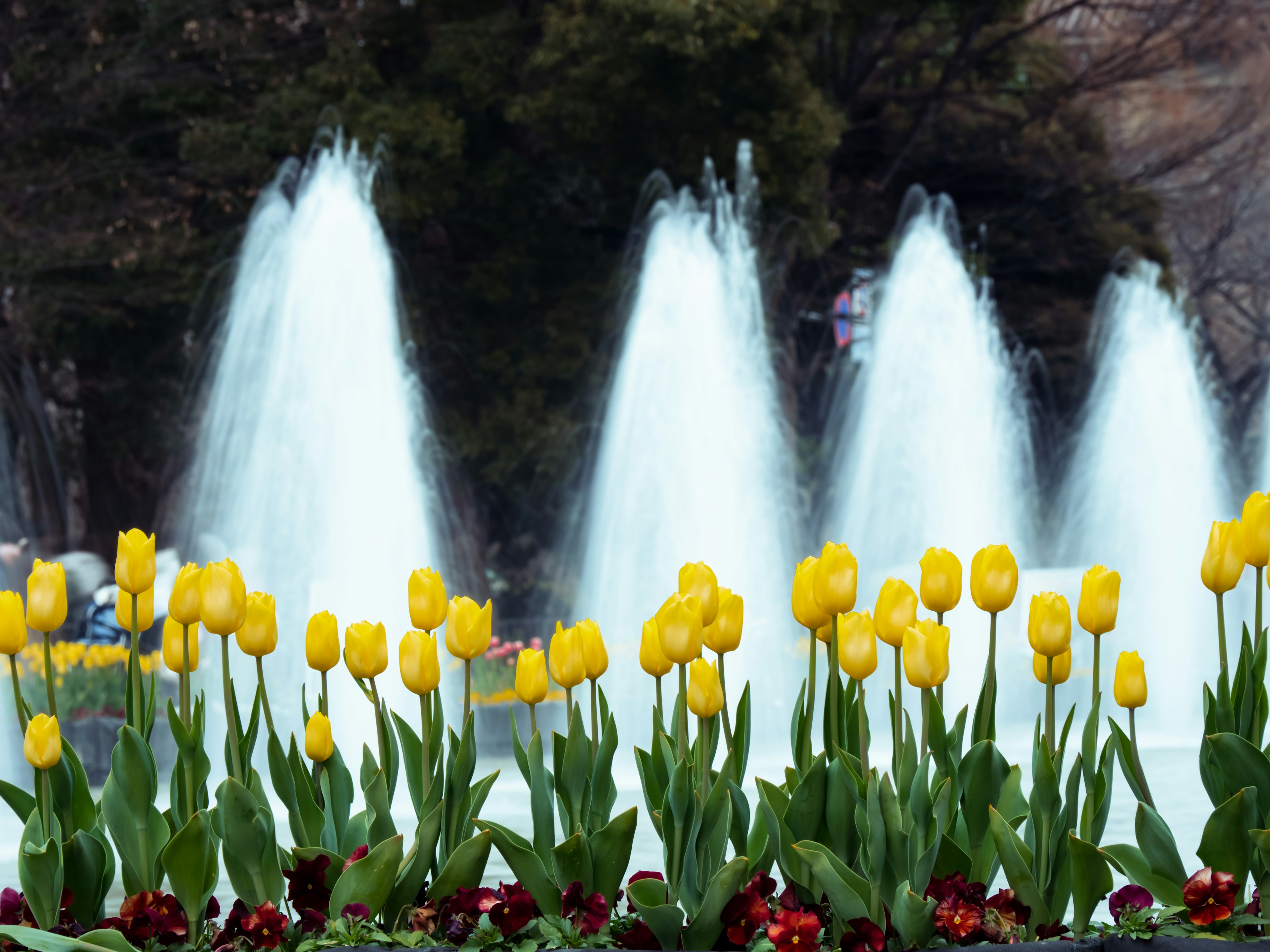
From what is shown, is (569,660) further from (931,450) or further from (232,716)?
(931,450)

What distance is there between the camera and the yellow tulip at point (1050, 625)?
6.38ft

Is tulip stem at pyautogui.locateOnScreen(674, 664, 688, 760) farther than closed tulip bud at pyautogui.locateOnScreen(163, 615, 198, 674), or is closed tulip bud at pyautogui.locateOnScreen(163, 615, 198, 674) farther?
closed tulip bud at pyautogui.locateOnScreen(163, 615, 198, 674)

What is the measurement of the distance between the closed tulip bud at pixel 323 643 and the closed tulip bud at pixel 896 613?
0.84m

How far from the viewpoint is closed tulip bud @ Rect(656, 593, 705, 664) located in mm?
1895

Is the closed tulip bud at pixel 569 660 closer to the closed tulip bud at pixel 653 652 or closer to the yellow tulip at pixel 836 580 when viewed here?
the closed tulip bud at pixel 653 652

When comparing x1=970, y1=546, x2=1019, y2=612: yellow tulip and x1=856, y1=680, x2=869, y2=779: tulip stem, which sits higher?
x1=970, y1=546, x2=1019, y2=612: yellow tulip

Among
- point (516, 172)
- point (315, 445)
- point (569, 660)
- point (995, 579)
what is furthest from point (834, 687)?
point (516, 172)

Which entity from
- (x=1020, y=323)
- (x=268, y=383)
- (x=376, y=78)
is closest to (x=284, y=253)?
(x=268, y=383)

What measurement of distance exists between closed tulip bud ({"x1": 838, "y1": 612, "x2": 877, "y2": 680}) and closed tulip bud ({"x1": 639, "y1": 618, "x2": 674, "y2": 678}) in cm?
26

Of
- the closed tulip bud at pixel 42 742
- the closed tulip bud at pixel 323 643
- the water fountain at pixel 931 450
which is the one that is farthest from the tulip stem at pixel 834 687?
the water fountain at pixel 931 450

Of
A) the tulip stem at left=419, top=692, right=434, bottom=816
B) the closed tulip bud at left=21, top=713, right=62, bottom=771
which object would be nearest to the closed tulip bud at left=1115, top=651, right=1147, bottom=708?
the tulip stem at left=419, top=692, right=434, bottom=816

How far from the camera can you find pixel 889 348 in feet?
37.8

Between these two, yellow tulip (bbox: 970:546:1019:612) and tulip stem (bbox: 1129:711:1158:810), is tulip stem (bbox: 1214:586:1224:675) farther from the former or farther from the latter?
yellow tulip (bbox: 970:546:1019:612)

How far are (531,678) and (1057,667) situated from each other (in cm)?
82
